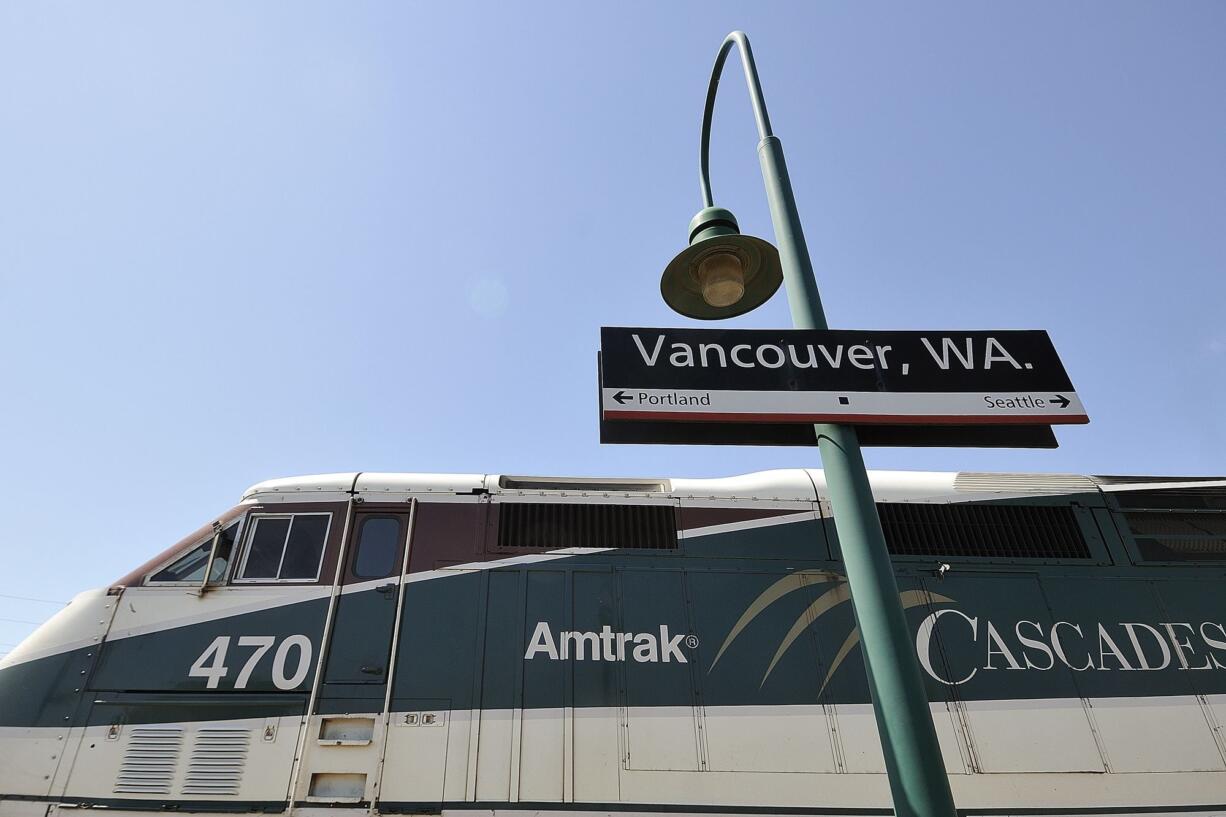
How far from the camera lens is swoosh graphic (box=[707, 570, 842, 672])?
6453 mm

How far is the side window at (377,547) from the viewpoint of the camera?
6.50 metres

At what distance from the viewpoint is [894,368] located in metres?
3.59

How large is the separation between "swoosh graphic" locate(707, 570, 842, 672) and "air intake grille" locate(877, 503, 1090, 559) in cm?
86

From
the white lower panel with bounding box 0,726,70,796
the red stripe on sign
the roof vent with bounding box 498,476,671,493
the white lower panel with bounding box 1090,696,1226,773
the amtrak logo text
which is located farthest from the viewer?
the roof vent with bounding box 498,476,671,493

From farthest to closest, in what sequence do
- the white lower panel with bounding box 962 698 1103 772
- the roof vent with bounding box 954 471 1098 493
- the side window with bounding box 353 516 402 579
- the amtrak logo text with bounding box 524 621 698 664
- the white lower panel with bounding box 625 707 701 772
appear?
the roof vent with bounding box 954 471 1098 493 < the side window with bounding box 353 516 402 579 < the amtrak logo text with bounding box 524 621 698 664 < the white lower panel with bounding box 962 698 1103 772 < the white lower panel with bounding box 625 707 701 772

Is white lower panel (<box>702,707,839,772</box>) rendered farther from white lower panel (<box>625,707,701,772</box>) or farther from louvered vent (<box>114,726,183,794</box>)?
louvered vent (<box>114,726,183,794</box>)

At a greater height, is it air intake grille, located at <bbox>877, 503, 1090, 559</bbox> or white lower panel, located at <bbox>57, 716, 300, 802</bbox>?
air intake grille, located at <bbox>877, 503, 1090, 559</bbox>

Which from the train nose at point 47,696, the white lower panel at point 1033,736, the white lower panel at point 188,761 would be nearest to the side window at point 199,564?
the train nose at point 47,696

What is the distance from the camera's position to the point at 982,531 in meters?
7.20

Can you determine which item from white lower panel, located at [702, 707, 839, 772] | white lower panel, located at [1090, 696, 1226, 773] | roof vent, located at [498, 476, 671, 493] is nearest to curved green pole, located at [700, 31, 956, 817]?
white lower panel, located at [702, 707, 839, 772]

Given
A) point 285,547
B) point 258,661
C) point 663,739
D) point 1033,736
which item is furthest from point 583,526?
point 1033,736

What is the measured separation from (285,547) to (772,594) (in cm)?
455

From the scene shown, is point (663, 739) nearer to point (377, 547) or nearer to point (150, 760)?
point (377, 547)

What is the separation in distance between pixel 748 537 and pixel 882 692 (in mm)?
4313
